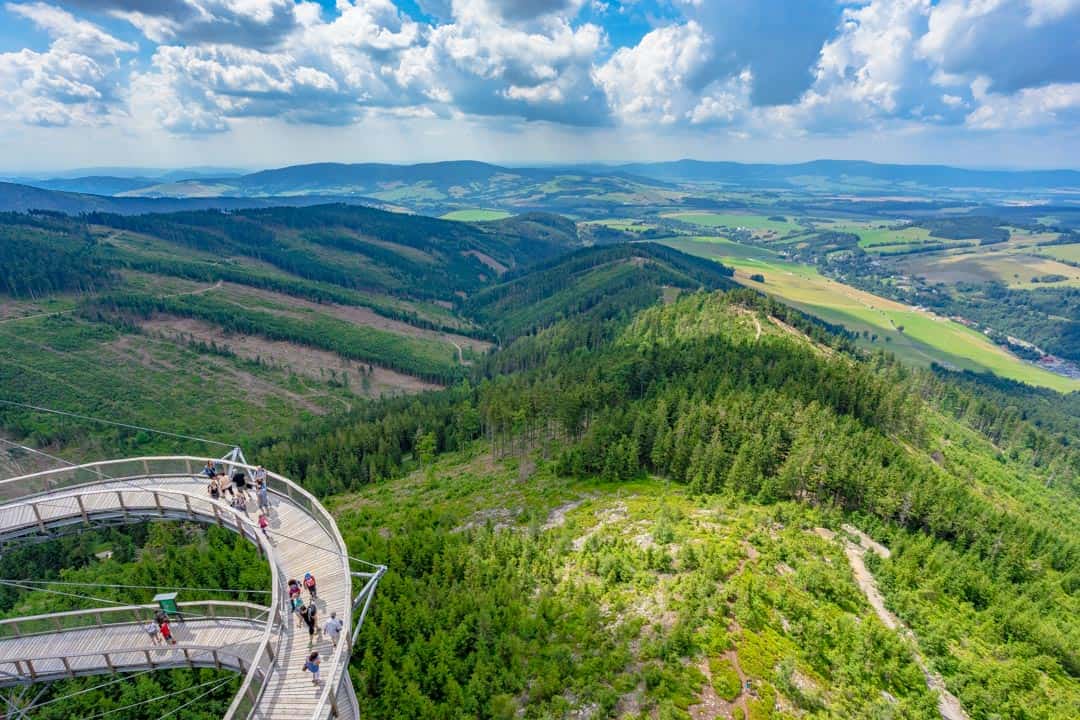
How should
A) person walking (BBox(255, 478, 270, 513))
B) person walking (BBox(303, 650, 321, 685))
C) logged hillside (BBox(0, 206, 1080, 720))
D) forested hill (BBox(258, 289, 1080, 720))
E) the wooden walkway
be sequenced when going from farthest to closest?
forested hill (BBox(258, 289, 1080, 720))
logged hillside (BBox(0, 206, 1080, 720))
person walking (BBox(255, 478, 270, 513))
the wooden walkway
person walking (BBox(303, 650, 321, 685))

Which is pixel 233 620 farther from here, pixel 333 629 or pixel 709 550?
pixel 709 550

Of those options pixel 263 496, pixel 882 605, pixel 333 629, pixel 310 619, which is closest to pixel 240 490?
pixel 263 496

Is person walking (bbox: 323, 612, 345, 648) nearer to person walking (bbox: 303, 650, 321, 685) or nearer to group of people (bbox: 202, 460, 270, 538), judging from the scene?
person walking (bbox: 303, 650, 321, 685)

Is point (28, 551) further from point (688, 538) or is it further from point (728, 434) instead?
point (728, 434)

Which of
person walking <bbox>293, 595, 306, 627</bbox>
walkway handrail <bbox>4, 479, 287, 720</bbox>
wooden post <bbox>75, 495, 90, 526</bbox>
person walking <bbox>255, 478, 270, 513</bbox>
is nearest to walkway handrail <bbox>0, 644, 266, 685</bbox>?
walkway handrail <bbox>4, 479, 287, 720</bbox>

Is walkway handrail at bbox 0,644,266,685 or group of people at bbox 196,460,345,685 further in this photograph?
walkway handrail at bbox 0,644,266,685

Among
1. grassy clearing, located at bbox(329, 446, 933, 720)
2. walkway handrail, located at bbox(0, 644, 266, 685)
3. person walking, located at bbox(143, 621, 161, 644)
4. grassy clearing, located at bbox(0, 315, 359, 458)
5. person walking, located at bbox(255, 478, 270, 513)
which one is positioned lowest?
grassy clearing, located at bbox(0, 315, 359, 458)

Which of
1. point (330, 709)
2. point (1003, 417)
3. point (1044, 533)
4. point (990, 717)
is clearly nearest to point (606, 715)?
point (330, 709)
